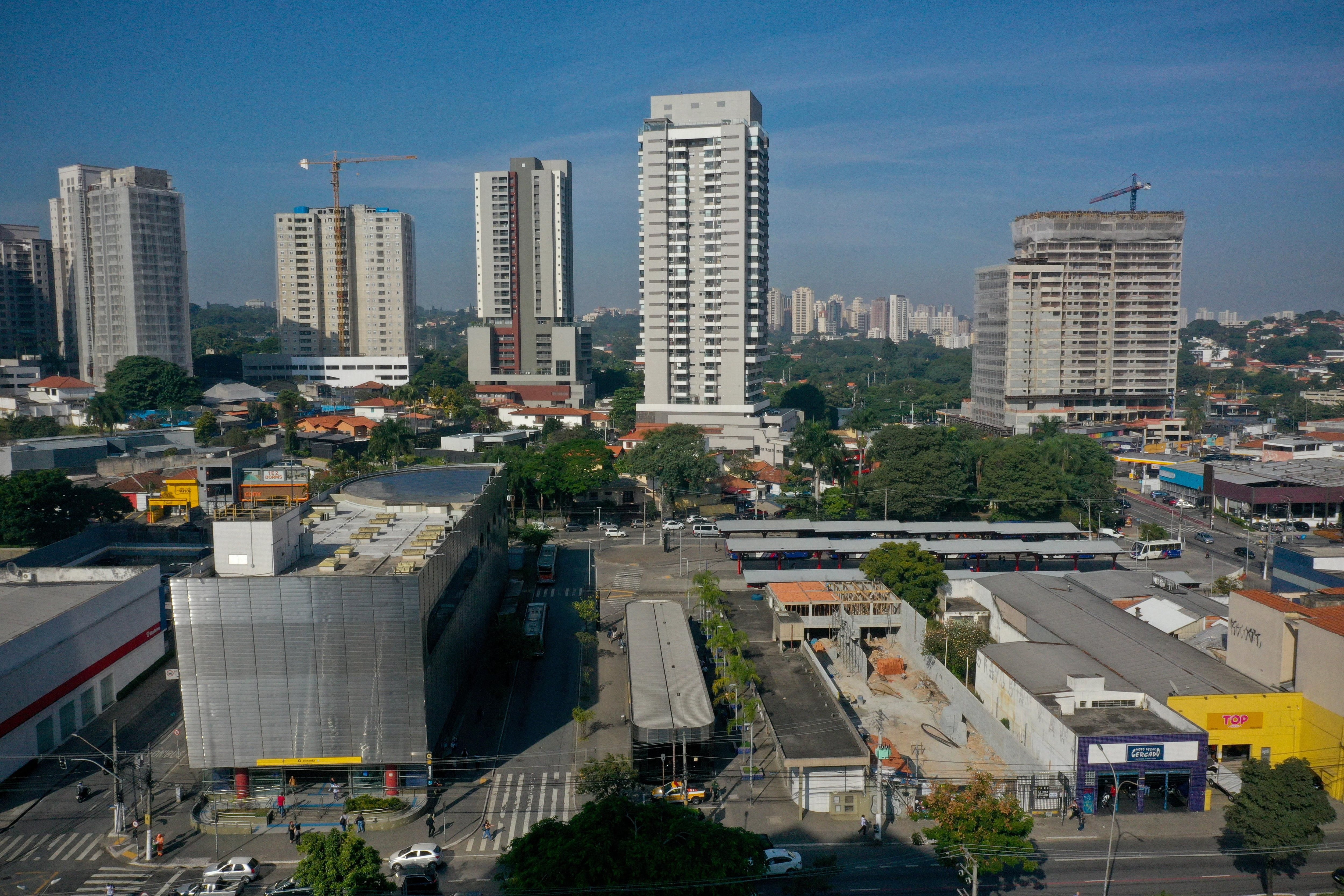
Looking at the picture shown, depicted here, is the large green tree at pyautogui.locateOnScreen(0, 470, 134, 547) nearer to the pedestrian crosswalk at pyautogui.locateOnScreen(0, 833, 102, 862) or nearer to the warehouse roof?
the pedestrian crosswalk at pyautogui.locateOnScreen(0, 833, 102, 862)

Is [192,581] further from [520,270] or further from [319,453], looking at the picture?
[520,270]

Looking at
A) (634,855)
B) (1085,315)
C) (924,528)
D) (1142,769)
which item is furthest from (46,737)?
(1085,315)

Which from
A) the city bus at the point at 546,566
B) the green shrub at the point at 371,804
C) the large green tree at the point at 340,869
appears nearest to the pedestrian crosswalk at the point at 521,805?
the green shrub at the point at 371,804

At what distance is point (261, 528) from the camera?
18031 mm

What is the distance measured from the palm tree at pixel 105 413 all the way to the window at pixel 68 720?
46.1 meters

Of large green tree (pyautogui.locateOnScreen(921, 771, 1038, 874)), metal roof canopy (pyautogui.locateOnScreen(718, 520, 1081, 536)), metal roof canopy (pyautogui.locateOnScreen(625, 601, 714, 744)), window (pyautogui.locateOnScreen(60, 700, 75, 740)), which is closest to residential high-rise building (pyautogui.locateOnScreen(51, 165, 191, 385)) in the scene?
metal roof canopy (pyautogui.locateOnScreen(718, 520, 1081, 536))

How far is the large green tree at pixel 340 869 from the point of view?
44.1 ft

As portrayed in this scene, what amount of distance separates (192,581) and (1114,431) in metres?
66.1

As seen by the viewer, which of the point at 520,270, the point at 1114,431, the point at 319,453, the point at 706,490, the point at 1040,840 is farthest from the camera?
the point at 520,270

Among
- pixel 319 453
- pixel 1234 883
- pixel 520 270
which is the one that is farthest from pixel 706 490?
pixel 520 270

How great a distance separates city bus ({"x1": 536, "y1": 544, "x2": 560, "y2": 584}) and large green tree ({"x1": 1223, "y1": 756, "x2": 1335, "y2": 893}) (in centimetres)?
2283

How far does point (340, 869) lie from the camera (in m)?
13.5

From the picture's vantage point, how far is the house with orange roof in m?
59.7

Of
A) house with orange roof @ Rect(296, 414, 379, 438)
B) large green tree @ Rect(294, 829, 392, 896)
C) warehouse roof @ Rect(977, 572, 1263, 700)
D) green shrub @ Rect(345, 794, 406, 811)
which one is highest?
house with orange roof @ Rect(296, 414, 379, 438)
